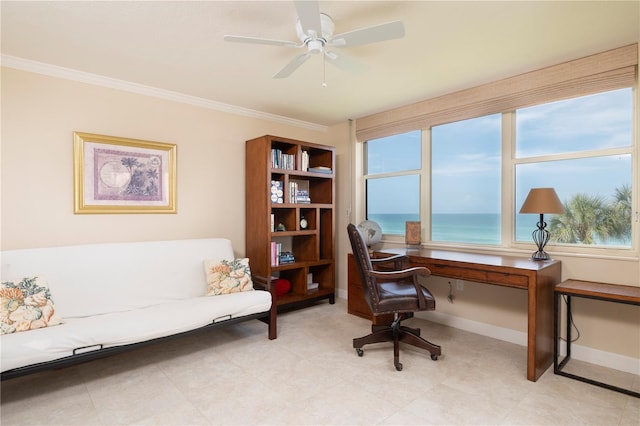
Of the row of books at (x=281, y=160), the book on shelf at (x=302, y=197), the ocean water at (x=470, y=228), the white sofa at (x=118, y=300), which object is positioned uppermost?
the row of books at (x=281, y=160)

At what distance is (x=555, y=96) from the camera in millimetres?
2682

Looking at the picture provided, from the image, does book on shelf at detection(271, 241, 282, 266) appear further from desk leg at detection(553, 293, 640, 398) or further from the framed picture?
desk leg at detection(553, 293, 640, 398)

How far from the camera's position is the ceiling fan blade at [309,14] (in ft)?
5.15

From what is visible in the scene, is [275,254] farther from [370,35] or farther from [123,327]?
[370,35]

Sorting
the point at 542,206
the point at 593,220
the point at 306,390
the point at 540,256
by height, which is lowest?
the point at 306,390

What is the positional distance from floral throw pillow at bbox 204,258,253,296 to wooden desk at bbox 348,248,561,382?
63.8 inches

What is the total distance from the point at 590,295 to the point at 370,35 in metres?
2.22

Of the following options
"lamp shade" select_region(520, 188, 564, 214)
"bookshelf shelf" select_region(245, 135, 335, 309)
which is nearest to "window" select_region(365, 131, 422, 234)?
"bookshelf shelf" select_region(245, 135, 335, 309)

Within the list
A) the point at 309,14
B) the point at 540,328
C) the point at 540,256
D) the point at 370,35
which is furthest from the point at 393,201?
the point at 309,14

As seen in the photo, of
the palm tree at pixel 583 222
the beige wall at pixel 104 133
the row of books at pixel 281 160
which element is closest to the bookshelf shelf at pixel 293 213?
the row of books at pixel 281 160

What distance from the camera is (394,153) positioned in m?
4.08

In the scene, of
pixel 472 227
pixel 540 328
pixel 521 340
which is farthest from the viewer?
pixel 472 227

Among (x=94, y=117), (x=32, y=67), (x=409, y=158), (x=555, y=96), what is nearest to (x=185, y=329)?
(x=94, y=117)

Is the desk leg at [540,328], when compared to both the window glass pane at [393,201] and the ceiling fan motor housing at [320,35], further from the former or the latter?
the ceiling fan motor housing at [320,35]
